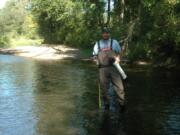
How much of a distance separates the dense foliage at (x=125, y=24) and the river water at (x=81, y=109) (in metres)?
5.38

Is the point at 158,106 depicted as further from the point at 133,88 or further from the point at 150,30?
the point at 150,30

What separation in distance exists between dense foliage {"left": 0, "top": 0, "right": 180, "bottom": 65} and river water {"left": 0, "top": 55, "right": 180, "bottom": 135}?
17.7 feet

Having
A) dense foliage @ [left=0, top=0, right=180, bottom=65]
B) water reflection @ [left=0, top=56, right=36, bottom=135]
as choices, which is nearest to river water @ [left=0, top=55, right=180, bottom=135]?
water reflection @ [left=0, top=56, right=36, bottom=135]

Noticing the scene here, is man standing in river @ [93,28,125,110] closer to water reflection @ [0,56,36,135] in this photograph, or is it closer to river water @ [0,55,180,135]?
river water @ [0,55,180,135]

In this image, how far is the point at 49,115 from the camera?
1060cm

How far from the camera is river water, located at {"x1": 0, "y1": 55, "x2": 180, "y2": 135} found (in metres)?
9.12

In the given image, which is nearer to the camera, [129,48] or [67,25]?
[129,48]

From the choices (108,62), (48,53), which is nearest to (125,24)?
(48,53)

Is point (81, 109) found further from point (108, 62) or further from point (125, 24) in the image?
point (125, 24)

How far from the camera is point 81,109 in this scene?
11.5m

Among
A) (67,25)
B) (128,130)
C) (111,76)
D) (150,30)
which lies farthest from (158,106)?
(67,25)

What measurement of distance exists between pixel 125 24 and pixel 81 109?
21.0 m

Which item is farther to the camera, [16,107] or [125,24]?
[125,24]

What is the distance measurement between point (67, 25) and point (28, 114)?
44.3 meters
